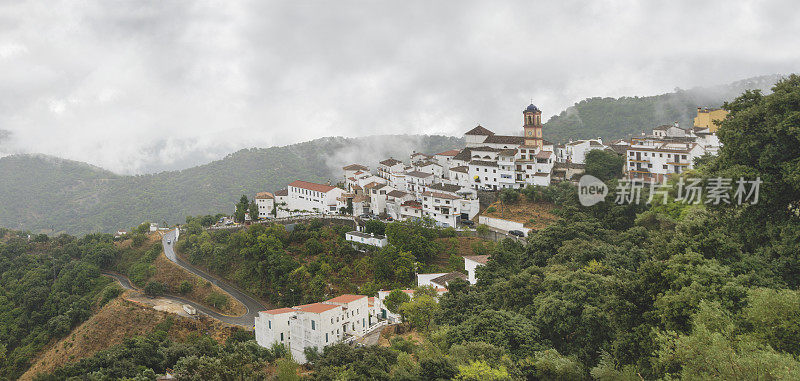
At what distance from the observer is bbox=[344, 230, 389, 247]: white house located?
39.7m

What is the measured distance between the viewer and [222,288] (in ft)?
140

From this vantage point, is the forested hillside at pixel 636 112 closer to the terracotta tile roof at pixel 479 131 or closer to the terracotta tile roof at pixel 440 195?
the terracotta tile roof at pixel 479 131

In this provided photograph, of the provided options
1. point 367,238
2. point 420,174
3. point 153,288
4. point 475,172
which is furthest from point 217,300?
point 475,172

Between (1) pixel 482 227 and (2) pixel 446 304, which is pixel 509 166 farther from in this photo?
(2) pixel 446 304

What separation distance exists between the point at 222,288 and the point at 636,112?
2545 inches

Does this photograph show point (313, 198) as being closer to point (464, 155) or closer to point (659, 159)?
point (464, 155)

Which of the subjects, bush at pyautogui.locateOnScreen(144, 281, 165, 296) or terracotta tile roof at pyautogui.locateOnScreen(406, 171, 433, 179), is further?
terracotta tile roof at pyautogui.locateOnScreen(406, 171, 433, 179)

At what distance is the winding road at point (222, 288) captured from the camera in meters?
37.5

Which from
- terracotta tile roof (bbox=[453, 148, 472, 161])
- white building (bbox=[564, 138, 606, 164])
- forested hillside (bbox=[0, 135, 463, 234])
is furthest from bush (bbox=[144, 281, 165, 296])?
white building (bbox=[564, 138, 606, 164])

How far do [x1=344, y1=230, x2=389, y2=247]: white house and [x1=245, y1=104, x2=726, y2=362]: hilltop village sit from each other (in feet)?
0.25

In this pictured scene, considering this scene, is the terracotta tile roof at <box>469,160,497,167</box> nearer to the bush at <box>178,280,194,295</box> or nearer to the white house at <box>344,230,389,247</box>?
the white house at <box>344,230,389,247</box>

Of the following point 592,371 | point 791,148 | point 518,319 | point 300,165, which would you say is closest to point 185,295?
point 518,319

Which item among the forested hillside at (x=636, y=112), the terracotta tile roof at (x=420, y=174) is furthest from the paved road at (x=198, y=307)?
the forested hillside at (x=636, y=112)

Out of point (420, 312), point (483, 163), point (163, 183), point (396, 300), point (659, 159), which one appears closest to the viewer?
point (420, 312)
